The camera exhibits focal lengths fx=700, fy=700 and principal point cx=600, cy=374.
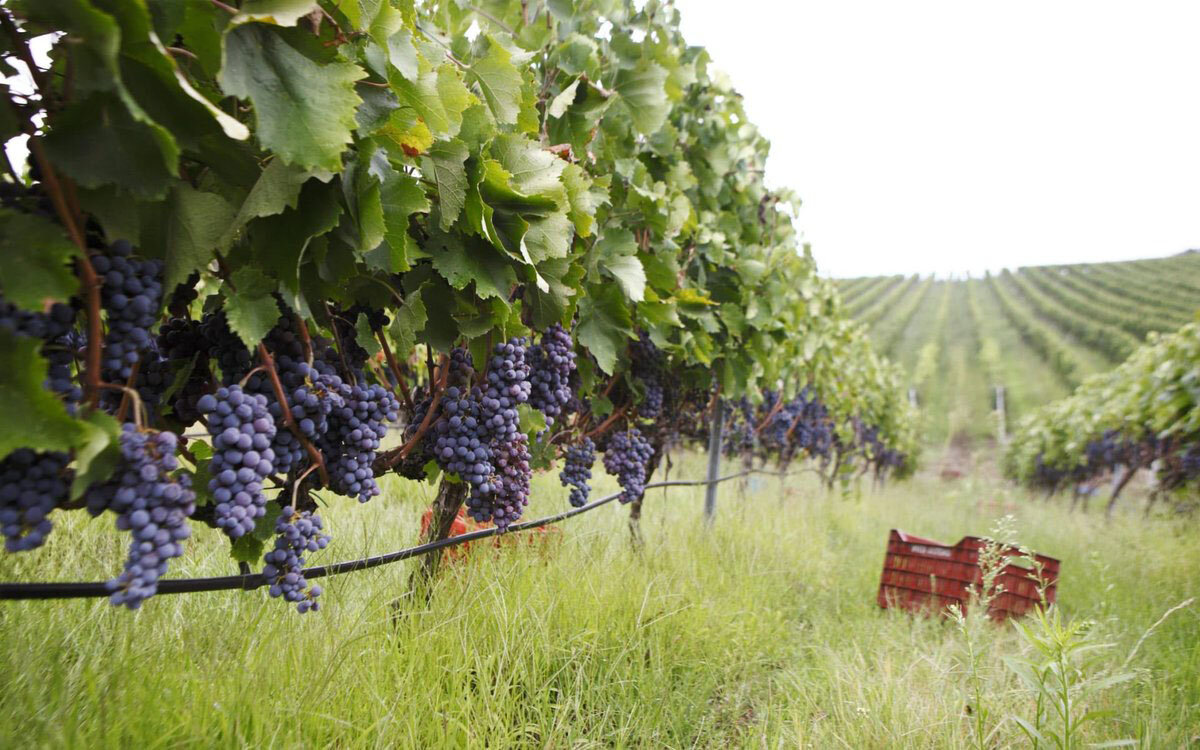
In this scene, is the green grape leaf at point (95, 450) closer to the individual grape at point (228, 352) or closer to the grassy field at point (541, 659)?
the individual grape at point (228, 352)

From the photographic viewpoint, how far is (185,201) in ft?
3.62

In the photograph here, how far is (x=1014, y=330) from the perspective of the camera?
4228 centimetres

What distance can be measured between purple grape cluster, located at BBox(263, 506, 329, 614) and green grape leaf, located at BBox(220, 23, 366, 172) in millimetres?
697

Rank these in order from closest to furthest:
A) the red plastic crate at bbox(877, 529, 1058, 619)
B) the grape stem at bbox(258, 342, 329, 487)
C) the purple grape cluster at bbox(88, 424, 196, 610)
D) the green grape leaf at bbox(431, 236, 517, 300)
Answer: the purple grape cluster at bbox(88, 424, 196, 610) < the grape stem at bbox(258, 342, 329, 487) < the green grape leaf at bbox(431, 236, 517, 300) < the red plastic crate at bbox(877, 529, 1058, 619)

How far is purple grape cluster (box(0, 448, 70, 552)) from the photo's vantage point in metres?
0.95

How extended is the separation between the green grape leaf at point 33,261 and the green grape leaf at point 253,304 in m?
0.25

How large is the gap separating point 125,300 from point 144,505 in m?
0.30

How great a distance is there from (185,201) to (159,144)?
182 millimetres

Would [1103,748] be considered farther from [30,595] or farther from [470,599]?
[30,595]

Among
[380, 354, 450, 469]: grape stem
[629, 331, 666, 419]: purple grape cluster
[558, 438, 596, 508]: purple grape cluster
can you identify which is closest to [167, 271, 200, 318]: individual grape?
[380, 354, 450, 469]: grape stem

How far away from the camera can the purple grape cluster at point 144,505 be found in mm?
1002

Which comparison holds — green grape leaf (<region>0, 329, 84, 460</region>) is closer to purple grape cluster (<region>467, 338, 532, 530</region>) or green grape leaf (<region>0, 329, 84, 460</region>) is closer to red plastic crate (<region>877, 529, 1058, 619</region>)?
purple grape cluster (<region>467, 338, 532, 530</region>)

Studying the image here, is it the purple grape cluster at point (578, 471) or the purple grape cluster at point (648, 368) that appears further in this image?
the purple grape cluster at point (648, 368)

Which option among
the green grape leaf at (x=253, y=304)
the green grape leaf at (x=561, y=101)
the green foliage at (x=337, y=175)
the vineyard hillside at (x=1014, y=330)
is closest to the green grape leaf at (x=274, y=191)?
the green foliage at (x=337, y=175)
